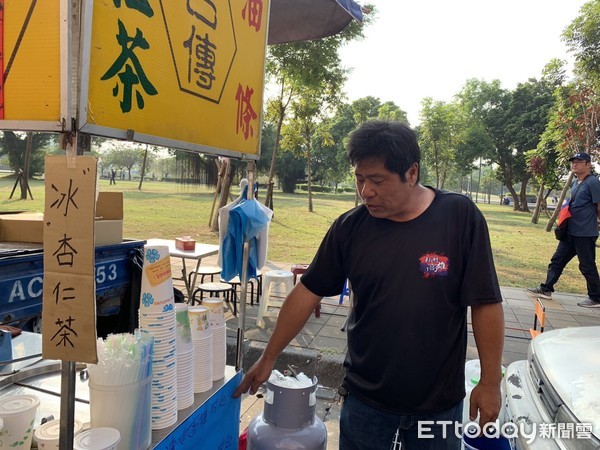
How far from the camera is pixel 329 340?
14.3 ft

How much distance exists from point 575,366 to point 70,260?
232cm

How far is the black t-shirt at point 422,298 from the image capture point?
156 cm

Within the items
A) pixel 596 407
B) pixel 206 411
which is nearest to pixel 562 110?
pixel 596 407

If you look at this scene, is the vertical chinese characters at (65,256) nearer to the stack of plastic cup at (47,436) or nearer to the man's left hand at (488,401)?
the stack of plastic cup at (47,436)

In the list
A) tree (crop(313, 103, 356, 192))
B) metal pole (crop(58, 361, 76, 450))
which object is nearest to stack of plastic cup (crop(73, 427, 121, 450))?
metal pole (crop(58, 361, 76, 450))

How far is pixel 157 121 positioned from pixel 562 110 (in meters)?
16.1

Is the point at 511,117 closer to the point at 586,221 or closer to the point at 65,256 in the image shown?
the point at 586,221

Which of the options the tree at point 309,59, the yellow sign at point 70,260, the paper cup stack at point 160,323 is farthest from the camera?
the tree at point 309,59

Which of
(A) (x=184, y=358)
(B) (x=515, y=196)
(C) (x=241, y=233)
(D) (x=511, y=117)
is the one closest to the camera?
(A) (x=184, y=358)

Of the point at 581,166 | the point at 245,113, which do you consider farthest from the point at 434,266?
the point at 581,166

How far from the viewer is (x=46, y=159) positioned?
38.9 inches

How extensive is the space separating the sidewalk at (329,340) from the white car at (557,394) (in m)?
1.28

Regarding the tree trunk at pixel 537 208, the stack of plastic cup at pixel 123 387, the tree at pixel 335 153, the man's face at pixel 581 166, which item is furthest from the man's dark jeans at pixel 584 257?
the tree at pixel 335 153

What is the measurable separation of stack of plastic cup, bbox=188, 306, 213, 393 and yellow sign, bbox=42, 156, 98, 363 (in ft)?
1.97
